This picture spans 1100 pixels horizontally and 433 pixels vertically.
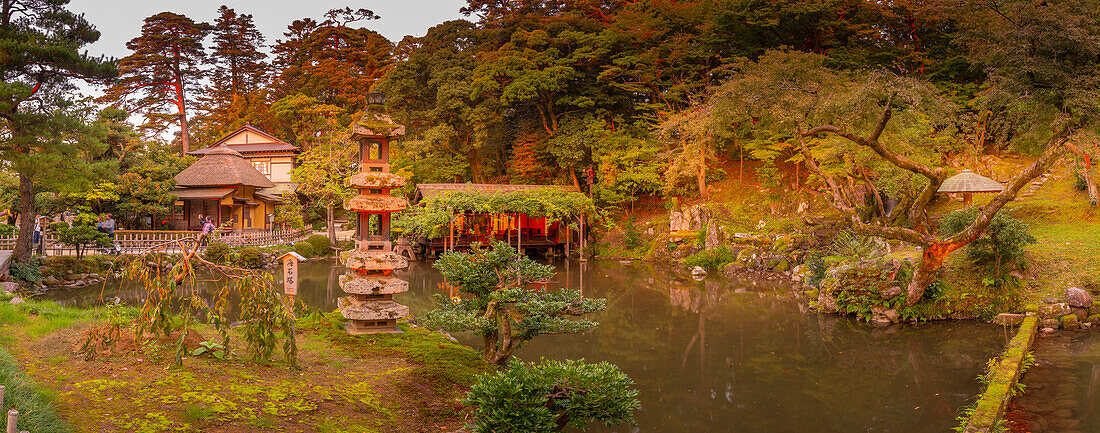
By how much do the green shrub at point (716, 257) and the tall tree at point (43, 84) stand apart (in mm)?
17455

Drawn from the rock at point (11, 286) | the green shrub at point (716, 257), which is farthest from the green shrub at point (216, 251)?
the green shrub at point (716, 257)

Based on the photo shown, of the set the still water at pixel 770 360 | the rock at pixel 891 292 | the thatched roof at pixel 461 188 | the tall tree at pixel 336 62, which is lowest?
Result: the still water at pixel 770 360

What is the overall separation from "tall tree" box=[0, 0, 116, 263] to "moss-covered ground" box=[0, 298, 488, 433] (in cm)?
724

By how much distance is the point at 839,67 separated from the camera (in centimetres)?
2380

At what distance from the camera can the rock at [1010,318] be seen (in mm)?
10812

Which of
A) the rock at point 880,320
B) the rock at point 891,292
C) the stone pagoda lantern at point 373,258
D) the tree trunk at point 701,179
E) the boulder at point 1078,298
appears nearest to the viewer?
the stone pagoda lantern at point 373,258

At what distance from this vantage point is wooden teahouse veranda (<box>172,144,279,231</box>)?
27047mm

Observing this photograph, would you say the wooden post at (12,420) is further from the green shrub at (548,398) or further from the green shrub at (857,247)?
the green shrub at (857,247)

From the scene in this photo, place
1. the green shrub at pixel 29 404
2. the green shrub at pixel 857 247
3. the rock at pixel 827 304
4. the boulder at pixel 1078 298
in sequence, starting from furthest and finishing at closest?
1. the green shrub at pixel 857 247
2. the rock at pixel 827 304
3. the boulder at pixel 1078 298
4. the green shrub at pixel 29 404

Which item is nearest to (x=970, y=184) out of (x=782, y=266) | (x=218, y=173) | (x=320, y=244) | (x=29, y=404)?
(x=782, y=266)

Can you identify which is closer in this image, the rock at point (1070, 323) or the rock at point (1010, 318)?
the rock at point (1070, 323)

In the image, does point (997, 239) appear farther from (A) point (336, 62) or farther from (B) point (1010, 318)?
(A) point (336, 62)

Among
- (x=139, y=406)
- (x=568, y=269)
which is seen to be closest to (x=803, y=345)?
(x=139, y=406)

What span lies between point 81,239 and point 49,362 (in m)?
13.7
